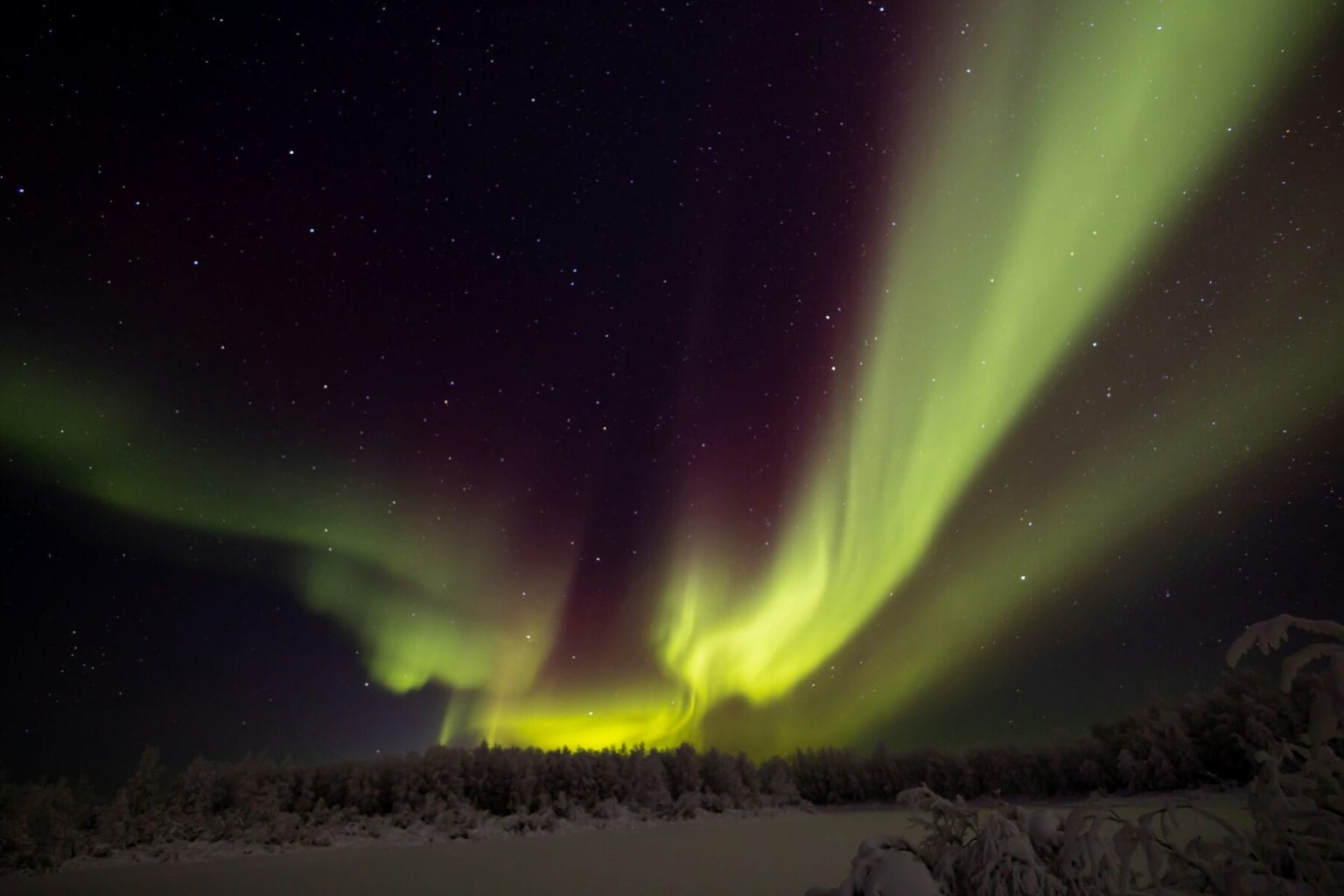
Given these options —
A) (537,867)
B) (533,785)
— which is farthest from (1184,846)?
(533,785)

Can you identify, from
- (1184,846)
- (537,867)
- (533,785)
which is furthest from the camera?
(533,785)

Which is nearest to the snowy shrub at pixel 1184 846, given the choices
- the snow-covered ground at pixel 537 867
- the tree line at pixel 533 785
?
the snow-covered ground at pixel 537 867

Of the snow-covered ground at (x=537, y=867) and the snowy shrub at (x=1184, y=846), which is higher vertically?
the snow-covered ground at (x=537, y=867)

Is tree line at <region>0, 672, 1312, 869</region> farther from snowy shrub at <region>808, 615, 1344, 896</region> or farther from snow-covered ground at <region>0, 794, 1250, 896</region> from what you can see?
snowy shrub at <region>808, 615, 1344, 896</region>

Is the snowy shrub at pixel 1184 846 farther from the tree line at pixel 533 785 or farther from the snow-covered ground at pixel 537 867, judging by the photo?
the tree line at pixel 533 785

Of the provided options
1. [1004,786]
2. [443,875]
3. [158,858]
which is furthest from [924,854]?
A: [1004,786]

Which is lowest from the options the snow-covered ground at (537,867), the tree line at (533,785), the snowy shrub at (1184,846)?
the snowy shrub at (1184,846)

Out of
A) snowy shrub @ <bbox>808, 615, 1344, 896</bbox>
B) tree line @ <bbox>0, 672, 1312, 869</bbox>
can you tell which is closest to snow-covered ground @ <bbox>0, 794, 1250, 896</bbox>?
tree line @ <bbox>0, 672, 1312, 869</bbox>

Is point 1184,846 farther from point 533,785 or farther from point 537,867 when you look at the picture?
point 533,785

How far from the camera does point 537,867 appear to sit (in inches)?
411

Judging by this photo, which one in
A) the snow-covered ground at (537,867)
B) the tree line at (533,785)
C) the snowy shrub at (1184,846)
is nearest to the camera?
the snowy shrub at (1184,846)

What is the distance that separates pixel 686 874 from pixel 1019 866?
623 cm

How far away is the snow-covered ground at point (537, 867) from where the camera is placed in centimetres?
863

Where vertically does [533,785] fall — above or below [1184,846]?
above
